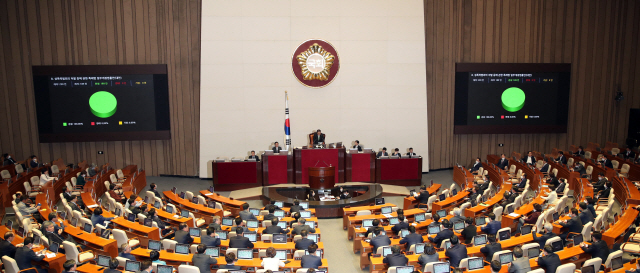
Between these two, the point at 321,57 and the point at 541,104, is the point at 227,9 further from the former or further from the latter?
the point at 541,104

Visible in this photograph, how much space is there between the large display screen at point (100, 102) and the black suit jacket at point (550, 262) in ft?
47.9

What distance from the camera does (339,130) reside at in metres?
18.5

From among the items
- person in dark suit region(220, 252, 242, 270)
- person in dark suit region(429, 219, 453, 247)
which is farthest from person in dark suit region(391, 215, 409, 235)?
person in dark suit region(220, 252, 242, 270)

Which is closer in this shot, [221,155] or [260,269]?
[260,269]

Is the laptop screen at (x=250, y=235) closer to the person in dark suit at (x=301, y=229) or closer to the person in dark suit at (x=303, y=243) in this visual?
the person in dark suit at (x=301, y=229)

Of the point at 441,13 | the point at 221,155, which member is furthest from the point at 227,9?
the point at 441,13

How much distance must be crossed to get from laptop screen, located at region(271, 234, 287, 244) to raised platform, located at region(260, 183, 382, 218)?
13.2ft

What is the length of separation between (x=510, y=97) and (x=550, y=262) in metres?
12.5

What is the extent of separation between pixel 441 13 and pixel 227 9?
8.67 meters

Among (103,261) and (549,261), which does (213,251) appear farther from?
(549,261)

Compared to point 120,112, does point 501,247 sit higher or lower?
lower

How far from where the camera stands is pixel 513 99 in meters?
18.9

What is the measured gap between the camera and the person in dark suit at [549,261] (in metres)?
7.57

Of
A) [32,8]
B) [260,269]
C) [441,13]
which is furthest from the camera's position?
[441,13]
